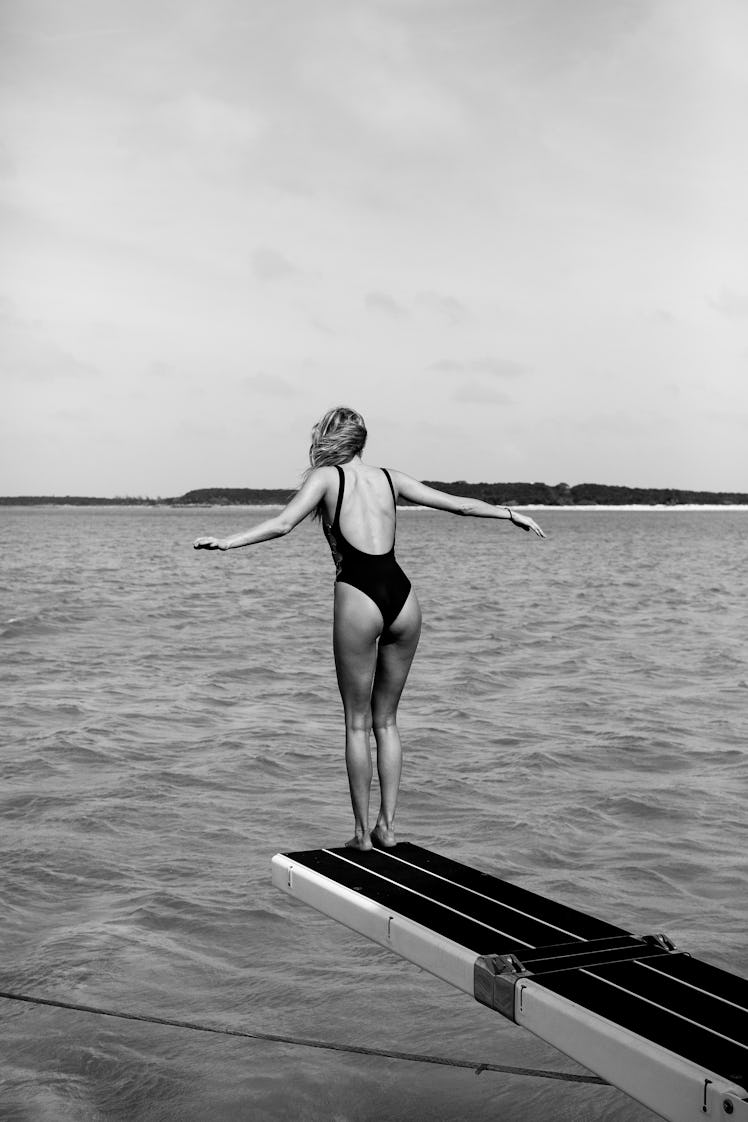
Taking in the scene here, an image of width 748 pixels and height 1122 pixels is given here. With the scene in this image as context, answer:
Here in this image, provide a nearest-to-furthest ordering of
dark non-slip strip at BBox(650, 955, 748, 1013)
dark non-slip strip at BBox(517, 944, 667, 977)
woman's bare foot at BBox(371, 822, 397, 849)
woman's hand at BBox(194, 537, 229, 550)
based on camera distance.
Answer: dark non-slip strip at BBox(650, 955, 748, 1013)
dark non-slip strip at BBox(517, 944, 667, 977)
woman's hand at BBox(194, 537, 229, 550)
woman's bare foot at BBox(371, 822, 397, 849)

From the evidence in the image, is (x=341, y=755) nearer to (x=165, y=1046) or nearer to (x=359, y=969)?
(x=359, y=969)

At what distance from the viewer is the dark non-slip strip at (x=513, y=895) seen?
4926 millimetres

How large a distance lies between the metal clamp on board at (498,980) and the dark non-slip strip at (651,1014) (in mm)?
103

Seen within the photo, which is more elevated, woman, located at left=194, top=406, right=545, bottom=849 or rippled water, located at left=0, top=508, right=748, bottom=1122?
woman, located at left=194, top=406, right=545, bottom=849

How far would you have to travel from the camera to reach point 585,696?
17625 millimetres

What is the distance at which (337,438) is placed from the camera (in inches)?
236

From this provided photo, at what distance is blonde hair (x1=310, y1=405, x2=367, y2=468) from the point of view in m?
5.98

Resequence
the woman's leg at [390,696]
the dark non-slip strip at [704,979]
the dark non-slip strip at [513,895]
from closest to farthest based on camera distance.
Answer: the dark non-slip strip at [704,979], the dark non-slip strip at [513,895], the woman's leg at [390,696]

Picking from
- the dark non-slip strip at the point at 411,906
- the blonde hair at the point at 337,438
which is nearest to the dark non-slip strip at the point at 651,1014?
the dark non-slip strip at the point at 411,906

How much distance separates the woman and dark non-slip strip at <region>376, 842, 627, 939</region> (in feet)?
0.98

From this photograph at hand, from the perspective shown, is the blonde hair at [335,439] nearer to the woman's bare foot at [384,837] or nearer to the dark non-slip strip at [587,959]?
the woman's bare foot at [384,837]

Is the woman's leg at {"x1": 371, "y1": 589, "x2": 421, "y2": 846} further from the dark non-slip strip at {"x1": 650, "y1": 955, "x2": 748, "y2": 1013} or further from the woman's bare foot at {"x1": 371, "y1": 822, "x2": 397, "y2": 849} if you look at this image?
the dark non-slip strip at {"x1": 650, "y1": 955, "x2": 748, "y2": 1013}

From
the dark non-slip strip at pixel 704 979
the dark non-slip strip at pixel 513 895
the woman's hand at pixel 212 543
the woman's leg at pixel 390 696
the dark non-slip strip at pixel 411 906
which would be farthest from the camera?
the woman's leg at pixel 390 696

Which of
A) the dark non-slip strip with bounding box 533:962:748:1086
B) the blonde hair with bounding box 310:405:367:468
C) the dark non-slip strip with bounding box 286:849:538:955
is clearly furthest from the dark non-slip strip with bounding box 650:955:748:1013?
the blonde hair with bounding box 310:405:367:468
